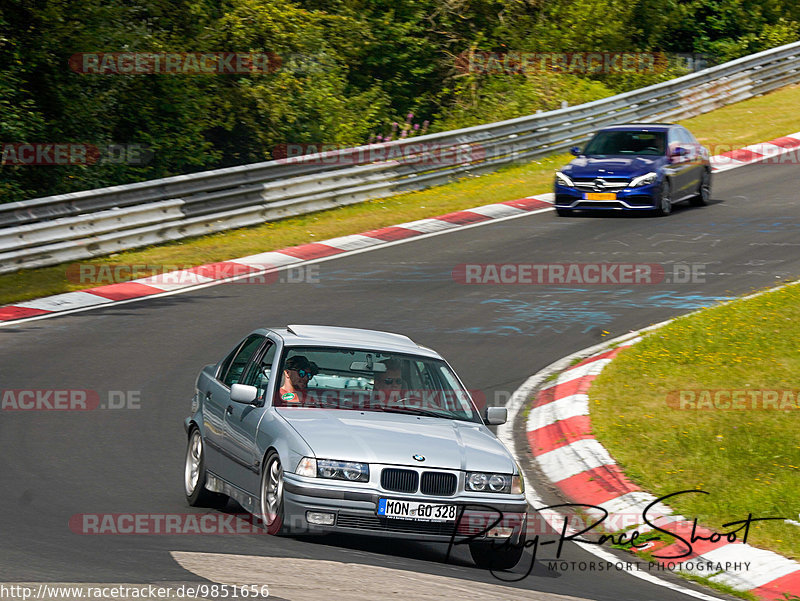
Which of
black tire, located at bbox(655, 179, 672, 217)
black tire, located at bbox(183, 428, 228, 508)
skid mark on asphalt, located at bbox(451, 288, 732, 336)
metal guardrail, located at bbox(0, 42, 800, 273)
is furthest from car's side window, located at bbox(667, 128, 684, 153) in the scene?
black tire, located at bbox(183, 428, 228, 508)

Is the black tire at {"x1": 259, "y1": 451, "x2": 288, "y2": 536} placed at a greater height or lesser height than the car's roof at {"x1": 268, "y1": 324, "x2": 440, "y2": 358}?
lesser

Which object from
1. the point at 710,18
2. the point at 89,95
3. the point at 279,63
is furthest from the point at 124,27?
the point at 710,18

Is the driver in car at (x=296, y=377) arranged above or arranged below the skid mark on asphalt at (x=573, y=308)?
above

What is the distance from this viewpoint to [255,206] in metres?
21.8

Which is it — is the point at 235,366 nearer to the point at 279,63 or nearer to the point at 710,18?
the point at 279,63

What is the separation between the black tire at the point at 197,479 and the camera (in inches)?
352

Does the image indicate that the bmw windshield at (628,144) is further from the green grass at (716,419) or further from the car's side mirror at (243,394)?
the car's side mirror at (243,394)

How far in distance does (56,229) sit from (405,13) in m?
18.3

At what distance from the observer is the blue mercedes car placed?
846 inches
